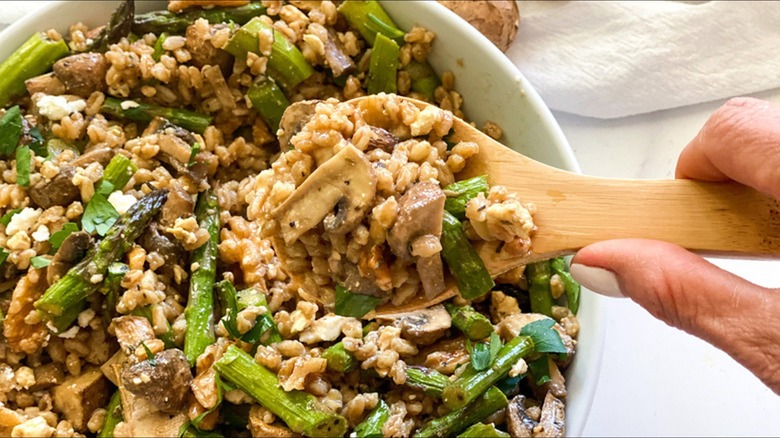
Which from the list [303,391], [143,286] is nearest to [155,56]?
[143,286]

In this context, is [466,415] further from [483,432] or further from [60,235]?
[60,235]

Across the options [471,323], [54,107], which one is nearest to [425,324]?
[471,323]

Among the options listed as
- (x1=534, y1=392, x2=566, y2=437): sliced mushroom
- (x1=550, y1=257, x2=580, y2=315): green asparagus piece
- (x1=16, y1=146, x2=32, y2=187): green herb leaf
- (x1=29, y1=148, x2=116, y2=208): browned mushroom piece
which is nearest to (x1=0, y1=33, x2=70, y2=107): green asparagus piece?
(x1=16, y1=146, x2=32, y2=187): green herb leaf

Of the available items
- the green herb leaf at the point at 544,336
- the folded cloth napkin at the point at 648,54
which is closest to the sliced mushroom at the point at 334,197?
the green herb leaf at the point at 544,336

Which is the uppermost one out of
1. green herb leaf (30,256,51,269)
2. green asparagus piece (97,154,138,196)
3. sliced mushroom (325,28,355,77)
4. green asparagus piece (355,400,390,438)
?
sliced mushroom (325,28,355,77)

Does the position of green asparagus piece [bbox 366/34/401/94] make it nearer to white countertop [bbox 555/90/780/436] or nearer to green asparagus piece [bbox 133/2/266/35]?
green asparagus piece [bbox 133/2/266/35]

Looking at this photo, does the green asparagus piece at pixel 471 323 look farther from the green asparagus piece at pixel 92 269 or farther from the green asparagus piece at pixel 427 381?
the green asparagus piece at pixel 92 269
